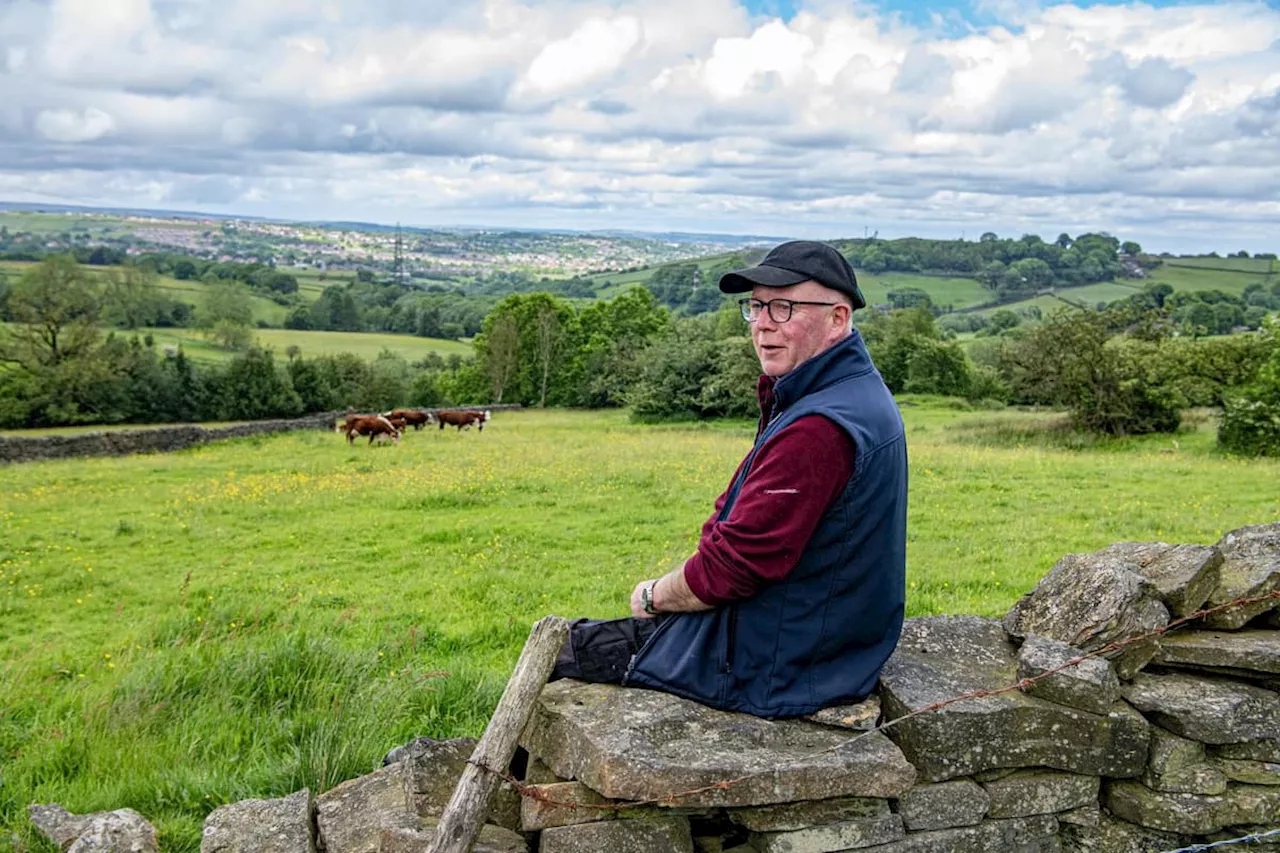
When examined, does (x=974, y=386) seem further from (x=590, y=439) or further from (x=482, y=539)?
(x=482, y=539)

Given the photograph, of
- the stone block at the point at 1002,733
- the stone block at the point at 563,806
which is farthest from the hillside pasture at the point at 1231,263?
the stone block at the point at 563,806

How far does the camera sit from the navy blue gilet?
3.93 meters

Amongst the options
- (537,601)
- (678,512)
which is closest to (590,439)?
(678,512)

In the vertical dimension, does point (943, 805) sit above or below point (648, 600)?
below

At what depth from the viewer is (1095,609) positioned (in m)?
4.62

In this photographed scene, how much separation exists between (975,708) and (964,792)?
1.19 ft

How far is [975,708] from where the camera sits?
13.5ft

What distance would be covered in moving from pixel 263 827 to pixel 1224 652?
190 inches

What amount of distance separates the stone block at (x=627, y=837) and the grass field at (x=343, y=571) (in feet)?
9.10

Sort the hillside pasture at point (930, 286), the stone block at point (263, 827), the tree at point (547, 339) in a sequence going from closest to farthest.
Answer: the stone block at point (263, 827) → the tree at point (547, 339) → the hillside pasture at point (930, 286)

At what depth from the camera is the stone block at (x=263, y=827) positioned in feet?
15.1

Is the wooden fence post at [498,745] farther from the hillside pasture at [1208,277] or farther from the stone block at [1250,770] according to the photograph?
the hillside pasture at [1208,277]

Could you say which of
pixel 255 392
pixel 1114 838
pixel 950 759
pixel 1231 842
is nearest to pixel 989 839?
pixel 950 759

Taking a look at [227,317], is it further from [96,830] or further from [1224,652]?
[1224,652]
